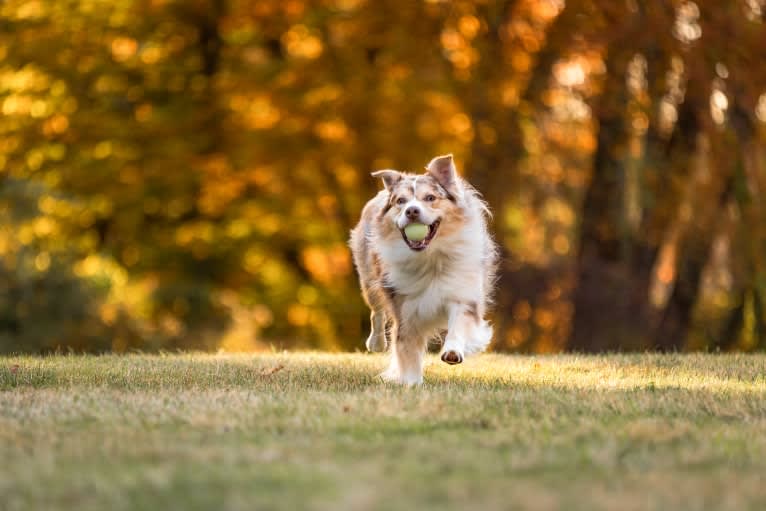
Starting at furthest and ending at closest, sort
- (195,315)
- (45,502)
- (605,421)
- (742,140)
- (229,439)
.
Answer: (195,315)
(742,140)
(605,421)
(229,439)
(45,502)

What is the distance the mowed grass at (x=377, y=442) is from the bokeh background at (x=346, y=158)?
28.3ft

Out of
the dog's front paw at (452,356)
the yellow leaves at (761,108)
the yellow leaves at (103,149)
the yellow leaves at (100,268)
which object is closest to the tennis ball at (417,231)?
the dog's front paw at (452,356)

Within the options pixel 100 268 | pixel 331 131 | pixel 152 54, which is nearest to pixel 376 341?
pixel 100 268

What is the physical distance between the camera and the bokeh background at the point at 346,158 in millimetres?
16969

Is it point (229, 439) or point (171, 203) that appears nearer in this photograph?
point (229, 439)

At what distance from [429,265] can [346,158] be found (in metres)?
13.6

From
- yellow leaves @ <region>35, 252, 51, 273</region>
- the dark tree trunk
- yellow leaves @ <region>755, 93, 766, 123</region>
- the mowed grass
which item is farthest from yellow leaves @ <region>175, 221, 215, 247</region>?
the mowed grass

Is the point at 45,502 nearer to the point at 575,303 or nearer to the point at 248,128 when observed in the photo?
the point at 575,303

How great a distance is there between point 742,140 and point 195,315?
1005 centimetres

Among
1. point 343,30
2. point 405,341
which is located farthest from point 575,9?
point 405,341

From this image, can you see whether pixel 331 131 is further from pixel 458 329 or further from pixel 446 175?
pixel 458 329

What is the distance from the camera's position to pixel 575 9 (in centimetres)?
1758

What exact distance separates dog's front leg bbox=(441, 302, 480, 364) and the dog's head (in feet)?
1.65

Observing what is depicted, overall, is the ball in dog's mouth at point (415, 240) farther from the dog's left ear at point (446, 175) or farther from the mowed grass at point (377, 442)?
the mowed grass at point (377, 442)
